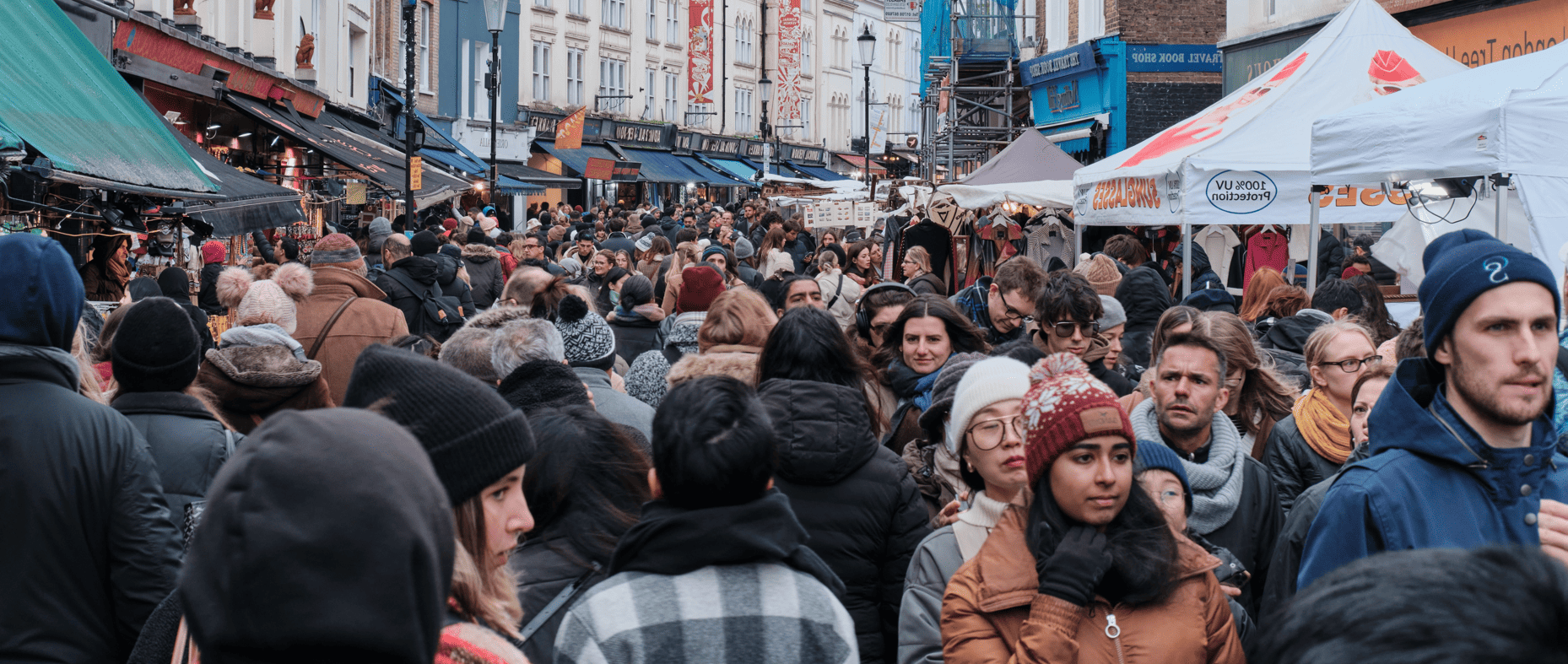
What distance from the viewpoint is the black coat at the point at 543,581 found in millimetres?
3131

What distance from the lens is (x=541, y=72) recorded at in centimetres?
4934

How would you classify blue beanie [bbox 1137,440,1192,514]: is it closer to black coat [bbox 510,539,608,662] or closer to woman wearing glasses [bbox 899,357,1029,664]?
woman wearing glasses [bbox 899,357,1029,664]

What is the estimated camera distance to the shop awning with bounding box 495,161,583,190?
42.4 meters

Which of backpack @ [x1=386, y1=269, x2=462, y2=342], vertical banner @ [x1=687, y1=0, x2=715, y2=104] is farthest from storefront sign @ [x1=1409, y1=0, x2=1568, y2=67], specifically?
vertical banner @ [x1=687, y1=0, x2=715, y2=104]

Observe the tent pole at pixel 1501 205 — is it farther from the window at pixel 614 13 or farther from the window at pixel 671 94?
the window at pixel 671 94

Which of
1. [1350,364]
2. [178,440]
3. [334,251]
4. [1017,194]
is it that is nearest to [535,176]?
[1017,194]

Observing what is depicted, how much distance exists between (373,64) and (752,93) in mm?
37865

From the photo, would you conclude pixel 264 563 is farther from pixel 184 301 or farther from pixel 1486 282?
pixel 184 301

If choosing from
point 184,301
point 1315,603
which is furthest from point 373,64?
point 1315,603

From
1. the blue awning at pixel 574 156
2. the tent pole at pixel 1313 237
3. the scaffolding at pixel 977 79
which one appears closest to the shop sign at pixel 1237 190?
the tent pole at pixel 1313 237

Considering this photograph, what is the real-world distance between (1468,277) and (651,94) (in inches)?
2181

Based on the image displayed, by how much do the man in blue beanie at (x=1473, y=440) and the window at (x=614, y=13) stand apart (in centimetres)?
5233

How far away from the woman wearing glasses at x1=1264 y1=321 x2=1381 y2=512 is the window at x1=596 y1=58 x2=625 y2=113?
48968 millimetres

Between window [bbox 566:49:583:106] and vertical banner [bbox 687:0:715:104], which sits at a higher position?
vertical banner [bbox 687:0:715:104]
